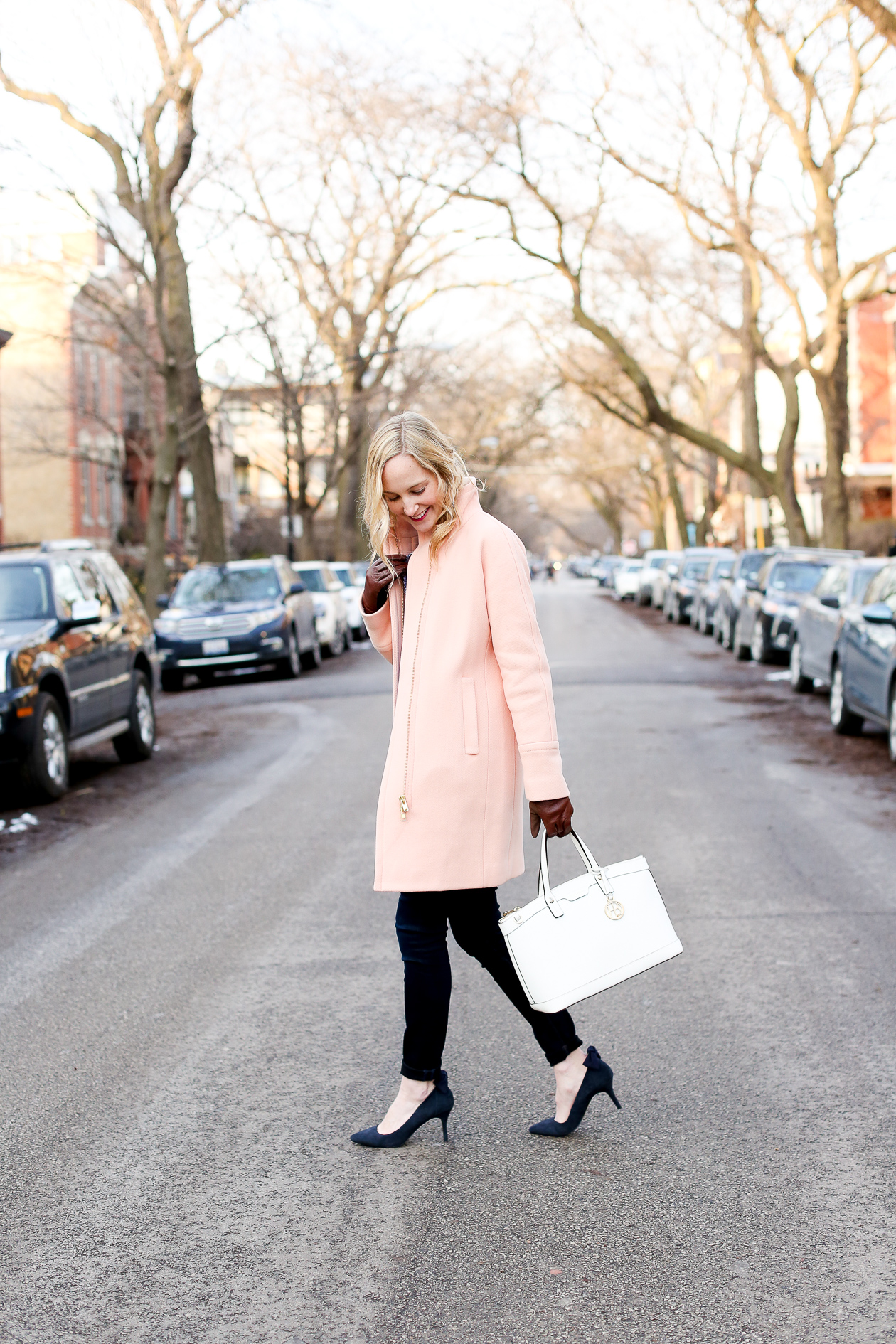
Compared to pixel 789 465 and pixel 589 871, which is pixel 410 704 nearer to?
pixel 589 871

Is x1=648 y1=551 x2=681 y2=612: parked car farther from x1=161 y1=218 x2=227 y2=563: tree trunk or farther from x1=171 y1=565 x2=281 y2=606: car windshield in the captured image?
x1=171 y1=565 x2=281 y2=606: car windshield

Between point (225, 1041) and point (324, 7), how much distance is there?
779 inches

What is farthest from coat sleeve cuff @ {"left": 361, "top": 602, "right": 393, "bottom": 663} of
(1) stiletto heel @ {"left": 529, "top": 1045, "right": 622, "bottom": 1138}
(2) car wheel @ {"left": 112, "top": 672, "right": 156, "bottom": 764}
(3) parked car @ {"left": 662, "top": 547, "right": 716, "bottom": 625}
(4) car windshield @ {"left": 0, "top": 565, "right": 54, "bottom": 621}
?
(3) parked car @ {"left": 662, "top": 547, "right": 716, "bottom": 625}

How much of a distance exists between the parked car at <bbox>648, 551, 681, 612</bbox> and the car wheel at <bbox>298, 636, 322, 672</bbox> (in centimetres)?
1566

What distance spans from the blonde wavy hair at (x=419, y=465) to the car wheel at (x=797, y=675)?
535 inches

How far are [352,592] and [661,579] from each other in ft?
45.6

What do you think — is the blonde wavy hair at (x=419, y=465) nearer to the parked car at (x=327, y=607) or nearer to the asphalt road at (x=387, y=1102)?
the asphalt road at (x=387, y=1102)

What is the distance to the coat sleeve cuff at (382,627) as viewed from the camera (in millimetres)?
4160

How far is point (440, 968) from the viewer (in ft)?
13.3

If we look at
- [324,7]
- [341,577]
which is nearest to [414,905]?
[324,7]

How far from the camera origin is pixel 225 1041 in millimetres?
5109

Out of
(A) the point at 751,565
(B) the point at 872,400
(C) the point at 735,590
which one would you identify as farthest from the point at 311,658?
(B) the point at 872,400

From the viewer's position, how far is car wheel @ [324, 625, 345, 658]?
26203 millimetres

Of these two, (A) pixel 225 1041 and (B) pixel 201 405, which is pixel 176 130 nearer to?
(B) pixel 201 405
